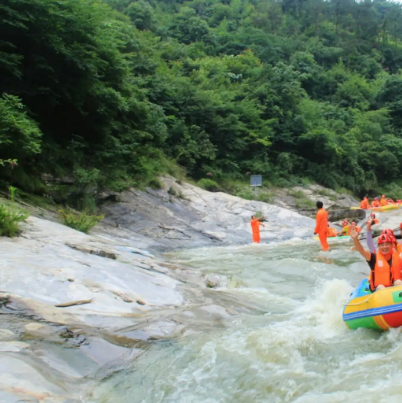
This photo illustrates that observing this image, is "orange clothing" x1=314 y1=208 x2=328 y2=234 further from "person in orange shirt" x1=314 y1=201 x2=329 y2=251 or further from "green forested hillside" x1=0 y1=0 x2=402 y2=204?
"green forested hillside" x1=0 y1=0 x2=402 y2=204

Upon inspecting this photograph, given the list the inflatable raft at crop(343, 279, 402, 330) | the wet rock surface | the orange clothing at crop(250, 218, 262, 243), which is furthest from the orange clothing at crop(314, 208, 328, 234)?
the inflatable raft at crop(343, 279, 402, 330)

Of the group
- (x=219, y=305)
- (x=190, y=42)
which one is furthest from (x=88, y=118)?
(x=190, y=42)

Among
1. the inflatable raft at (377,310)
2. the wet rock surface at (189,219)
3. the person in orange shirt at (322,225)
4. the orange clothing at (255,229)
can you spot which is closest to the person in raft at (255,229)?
the orange clothing at (255,229)

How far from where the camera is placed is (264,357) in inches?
165

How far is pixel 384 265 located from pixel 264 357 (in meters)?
2.28

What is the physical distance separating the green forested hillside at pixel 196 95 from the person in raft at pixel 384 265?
956 cm

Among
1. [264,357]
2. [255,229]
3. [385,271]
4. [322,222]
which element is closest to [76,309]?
[264,357]

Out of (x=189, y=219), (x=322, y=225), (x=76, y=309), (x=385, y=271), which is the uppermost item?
(x=385, y=271)

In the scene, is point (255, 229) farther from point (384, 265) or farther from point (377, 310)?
point (377, 310)

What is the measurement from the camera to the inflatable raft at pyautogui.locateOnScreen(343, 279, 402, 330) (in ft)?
15.5

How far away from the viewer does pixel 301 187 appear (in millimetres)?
28094

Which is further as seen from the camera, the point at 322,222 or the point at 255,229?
the point at 255,229

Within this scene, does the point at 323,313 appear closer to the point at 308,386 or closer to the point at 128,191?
the point at 308,386

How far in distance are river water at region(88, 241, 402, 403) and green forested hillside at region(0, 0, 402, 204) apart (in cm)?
852
